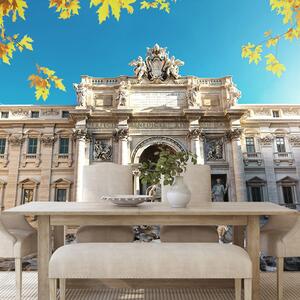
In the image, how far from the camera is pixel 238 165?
13.5 meters

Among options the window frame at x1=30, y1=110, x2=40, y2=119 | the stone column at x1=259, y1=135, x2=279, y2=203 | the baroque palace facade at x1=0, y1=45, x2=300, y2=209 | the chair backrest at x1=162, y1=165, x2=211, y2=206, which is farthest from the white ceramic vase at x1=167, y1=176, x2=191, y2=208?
the window frame at x1=30, y1=110, x2=40, y2=119

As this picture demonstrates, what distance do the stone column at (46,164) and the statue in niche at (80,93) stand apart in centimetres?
266

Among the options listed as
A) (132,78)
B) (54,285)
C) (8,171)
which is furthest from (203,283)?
(8,171)

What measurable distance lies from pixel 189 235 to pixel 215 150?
1108cm

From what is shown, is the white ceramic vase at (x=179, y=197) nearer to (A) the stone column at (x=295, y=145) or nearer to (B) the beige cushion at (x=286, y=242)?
(B) the beige cushion at (x=286, y=242)

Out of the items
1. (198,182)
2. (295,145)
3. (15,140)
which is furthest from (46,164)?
(295,145)

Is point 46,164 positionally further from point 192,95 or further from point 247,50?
point 247,50

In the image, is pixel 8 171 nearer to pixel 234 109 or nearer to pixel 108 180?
pixel 108 180

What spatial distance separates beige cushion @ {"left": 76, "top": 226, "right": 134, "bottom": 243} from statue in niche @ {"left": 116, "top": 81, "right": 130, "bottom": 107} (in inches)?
427

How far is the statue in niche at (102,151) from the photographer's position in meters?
14.0

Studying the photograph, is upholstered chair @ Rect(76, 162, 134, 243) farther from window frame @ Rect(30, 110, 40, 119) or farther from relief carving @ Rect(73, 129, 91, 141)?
window frame @ Rect(30, 110, 40, 119)

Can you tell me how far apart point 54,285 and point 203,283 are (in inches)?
77.0

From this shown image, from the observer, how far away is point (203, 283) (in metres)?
3.32

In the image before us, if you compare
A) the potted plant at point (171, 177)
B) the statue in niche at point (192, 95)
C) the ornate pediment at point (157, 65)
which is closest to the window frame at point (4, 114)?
the ornate pediment at point (157, 65)
